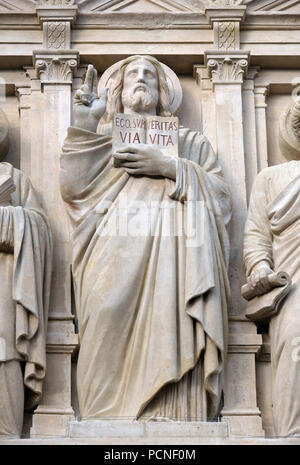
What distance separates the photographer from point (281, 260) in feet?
44.6

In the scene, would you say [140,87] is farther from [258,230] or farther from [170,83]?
[258,230]

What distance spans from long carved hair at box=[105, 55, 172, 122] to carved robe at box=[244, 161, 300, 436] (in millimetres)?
1028

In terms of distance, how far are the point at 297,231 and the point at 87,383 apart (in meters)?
2.04

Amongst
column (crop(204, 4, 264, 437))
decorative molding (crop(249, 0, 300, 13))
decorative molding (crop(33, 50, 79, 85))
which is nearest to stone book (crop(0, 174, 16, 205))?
decorative molding (crop(33, 50, 79, 85))

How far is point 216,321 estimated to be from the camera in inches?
520

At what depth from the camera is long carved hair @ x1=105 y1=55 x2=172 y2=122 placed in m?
14.4

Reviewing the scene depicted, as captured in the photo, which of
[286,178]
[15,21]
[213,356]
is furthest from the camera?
[15,21]

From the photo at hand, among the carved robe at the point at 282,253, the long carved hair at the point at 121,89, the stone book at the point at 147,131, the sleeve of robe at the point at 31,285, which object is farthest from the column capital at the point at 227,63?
the sleeve of robe at the point at 31,285

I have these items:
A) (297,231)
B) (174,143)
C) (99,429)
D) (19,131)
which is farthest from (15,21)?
(99,429)

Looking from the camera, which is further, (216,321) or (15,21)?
(15,21)

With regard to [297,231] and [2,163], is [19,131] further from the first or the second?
[297,231]

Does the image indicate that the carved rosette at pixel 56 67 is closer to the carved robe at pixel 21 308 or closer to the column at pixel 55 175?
the column at pixel 55 175
